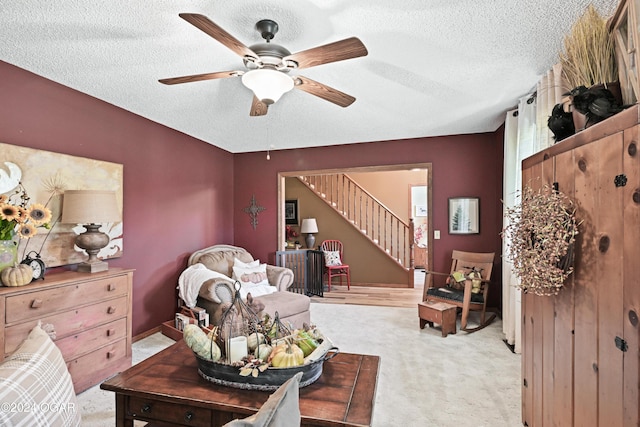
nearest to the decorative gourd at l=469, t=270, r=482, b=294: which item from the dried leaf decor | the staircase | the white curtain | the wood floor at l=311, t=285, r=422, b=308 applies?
the white curtain

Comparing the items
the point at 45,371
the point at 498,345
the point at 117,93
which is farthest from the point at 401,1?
the point at 498,345

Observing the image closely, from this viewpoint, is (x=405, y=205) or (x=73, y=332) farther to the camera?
(x=405, y=205)

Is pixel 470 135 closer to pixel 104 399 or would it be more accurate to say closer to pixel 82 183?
pixel 82 183

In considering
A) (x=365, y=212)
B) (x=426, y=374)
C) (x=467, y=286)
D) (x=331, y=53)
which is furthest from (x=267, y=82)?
(x=365, y=212)

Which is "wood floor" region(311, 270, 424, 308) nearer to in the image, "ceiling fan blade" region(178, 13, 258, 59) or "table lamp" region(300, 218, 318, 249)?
"table lamp" region(300, 218, 318, 249)

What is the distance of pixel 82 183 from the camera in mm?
3066

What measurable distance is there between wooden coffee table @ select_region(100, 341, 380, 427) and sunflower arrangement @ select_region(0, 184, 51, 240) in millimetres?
1483

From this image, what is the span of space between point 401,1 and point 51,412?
7.31ft

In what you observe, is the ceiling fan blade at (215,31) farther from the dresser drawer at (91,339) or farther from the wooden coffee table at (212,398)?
the dresser drawer at (91,339)

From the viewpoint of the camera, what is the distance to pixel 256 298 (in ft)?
12.3

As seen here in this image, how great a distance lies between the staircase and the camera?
7219 millimetres

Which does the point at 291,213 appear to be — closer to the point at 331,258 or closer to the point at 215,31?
the point at 331,258

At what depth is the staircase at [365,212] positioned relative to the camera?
7.22 meters

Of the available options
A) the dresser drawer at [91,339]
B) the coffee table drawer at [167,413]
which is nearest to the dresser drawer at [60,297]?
the dresser drawer at [91,339]
